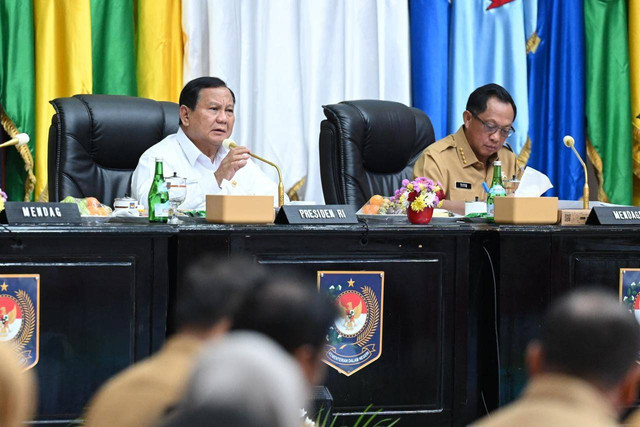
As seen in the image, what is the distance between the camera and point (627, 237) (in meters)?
3.17

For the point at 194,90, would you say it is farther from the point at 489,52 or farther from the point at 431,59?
the point at 489,52

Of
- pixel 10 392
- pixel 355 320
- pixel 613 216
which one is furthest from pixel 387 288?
pixel 10 392

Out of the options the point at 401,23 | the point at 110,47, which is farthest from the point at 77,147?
the point at 401,23

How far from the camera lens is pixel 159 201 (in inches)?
118

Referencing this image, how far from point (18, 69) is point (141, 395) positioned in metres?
3.78

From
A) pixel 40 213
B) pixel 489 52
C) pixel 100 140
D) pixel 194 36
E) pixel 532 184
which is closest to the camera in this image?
pixel 40 213

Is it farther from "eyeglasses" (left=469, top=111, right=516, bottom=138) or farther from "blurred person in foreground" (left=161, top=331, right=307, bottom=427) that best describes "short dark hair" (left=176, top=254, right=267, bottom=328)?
"eyeglasses" (left=469, top=111, right=516, bottom=138)

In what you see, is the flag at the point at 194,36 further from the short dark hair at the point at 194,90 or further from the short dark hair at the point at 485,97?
the short dark hair at the point at 485,97

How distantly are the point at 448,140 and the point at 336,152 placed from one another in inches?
23.5

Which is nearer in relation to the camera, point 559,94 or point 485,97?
point 485,97

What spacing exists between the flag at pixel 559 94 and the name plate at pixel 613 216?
1.99 meters

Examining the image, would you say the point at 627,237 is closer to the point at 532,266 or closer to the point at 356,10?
the point at 532,266

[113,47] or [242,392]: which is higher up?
[113,47]

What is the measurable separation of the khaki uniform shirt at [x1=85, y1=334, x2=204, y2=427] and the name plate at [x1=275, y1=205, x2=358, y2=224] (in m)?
1.83
